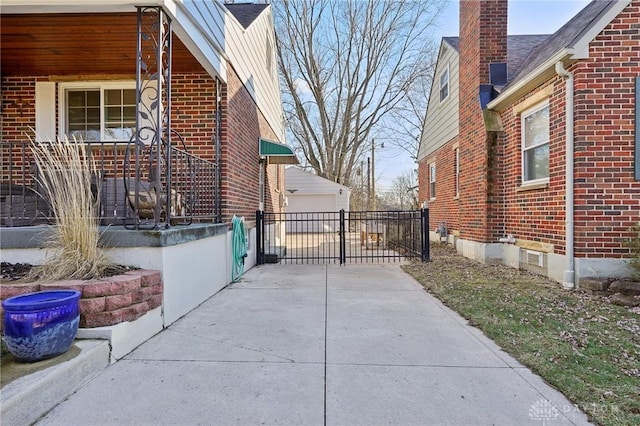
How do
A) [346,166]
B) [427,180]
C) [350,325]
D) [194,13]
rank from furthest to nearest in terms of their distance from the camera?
1. [346,166]
2. [427,180]
3. [194,13]
4. [350,325]

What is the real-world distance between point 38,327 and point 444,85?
443 inches

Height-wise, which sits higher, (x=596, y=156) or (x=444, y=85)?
(x=444, y=85)

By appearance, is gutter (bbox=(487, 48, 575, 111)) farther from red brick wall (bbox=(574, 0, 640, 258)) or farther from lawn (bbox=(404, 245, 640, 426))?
lawn (bbox=(404, 245, 640, 426))

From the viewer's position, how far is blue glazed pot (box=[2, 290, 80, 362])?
2340mm

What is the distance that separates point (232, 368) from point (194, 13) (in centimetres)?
417

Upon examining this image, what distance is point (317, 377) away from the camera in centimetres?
266

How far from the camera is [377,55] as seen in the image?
22422mm

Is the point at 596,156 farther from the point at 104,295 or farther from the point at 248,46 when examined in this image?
the point at 248,46

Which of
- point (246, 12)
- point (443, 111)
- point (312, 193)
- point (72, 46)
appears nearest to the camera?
point (72, 46)

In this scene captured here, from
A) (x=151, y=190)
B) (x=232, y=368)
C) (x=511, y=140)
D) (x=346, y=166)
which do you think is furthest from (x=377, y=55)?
(x=232, y=368)

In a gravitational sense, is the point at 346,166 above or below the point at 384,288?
above

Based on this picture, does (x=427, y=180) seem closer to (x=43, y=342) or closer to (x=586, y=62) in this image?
(x=586, y=62)

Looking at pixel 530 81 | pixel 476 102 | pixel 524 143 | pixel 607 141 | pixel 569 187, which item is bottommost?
pixel 569 187

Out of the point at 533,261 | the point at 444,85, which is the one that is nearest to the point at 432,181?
the point at 444,85
